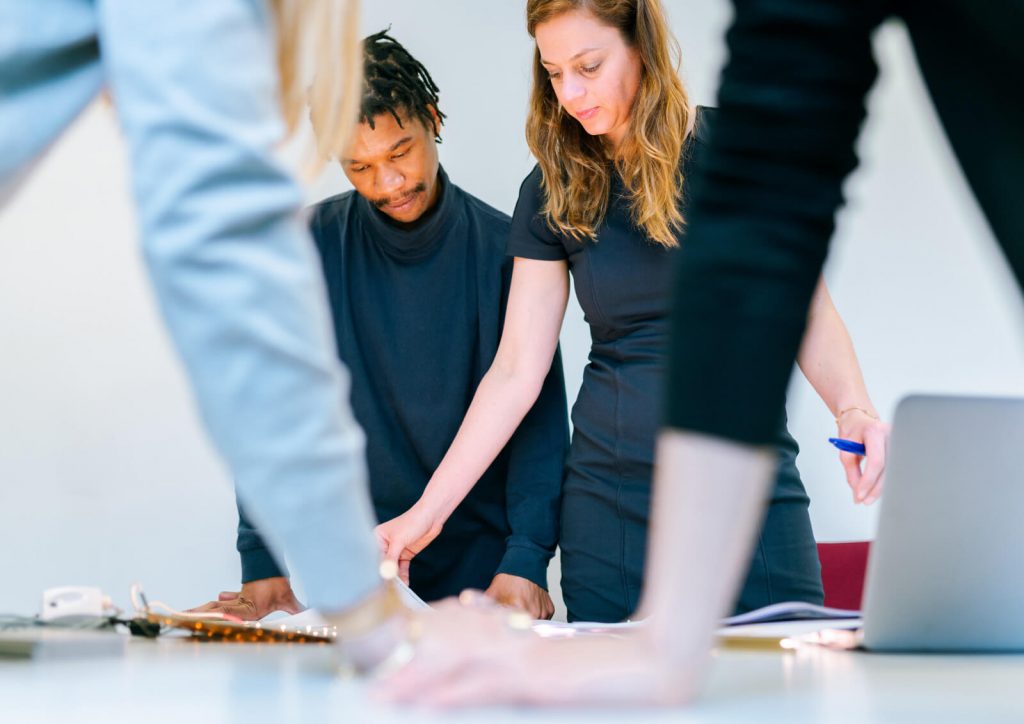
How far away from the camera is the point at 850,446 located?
1234 mm

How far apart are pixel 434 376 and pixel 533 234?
0.35 metres

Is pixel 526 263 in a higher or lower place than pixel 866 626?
higher

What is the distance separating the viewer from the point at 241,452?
0.58 m

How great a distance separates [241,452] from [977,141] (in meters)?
0.43

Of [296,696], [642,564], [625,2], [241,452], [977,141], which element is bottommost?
[642,564]

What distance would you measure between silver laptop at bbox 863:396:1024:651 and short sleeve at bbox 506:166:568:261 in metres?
1.15

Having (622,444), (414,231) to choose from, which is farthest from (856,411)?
(414,231)

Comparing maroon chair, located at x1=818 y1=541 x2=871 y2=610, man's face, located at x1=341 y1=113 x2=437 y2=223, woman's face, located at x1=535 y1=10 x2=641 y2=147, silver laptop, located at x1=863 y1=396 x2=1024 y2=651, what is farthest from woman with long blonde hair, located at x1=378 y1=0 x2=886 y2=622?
silver laptop, located at x1=863 y1=396 x2=1024 y2=651

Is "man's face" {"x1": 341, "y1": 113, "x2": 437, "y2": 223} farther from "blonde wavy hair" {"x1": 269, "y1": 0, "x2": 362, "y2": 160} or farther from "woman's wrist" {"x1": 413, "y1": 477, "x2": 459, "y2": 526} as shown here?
"blonde wavy hair" {"x1": 269, "y1": 0, "x2": 362, "y2": 160}

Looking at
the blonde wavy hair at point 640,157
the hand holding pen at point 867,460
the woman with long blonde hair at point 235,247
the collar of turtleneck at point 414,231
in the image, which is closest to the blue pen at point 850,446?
the hand holding pen at point 867,460

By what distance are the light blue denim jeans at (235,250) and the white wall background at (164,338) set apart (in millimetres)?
2371

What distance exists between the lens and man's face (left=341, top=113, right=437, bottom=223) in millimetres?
2061

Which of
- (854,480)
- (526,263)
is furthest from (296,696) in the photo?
(526,263)

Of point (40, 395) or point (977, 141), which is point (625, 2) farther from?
point (40, 395)
